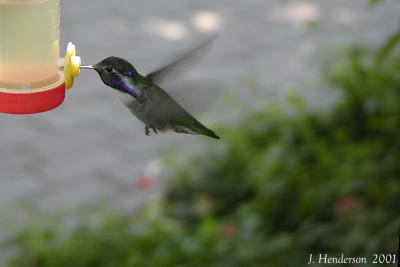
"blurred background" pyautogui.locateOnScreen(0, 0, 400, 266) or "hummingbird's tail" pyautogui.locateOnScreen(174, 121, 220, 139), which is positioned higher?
"blurred background" pyautogui.locateOnScreen(0, 0, 400, 266)

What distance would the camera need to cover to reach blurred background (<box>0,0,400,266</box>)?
129 inches

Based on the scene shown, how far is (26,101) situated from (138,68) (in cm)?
258

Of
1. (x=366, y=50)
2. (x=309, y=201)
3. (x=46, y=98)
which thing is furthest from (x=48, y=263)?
(x=366, y=50)

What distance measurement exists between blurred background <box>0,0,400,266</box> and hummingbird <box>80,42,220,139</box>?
2.07ft

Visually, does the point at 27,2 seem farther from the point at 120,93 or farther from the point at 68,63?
the point at 120,93

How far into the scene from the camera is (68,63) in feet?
5.27

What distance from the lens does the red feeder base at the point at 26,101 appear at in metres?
1.66

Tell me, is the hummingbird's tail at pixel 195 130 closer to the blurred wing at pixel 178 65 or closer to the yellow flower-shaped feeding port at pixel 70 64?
the blurred wing at pixel 178 65

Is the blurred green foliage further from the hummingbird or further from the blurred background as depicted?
the hummingbird

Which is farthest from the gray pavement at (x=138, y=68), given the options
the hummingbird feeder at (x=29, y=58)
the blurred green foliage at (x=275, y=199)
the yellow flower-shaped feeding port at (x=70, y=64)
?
the yellow flower-shaped feeding port at (x=70, y=64)

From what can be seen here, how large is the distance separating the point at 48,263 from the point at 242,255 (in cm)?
88

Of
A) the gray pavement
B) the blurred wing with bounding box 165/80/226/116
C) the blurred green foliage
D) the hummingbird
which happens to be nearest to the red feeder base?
the hummingbird

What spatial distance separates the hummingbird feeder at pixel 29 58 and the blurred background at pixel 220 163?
848 mm

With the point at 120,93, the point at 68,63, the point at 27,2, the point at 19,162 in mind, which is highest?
the point at 19,162
